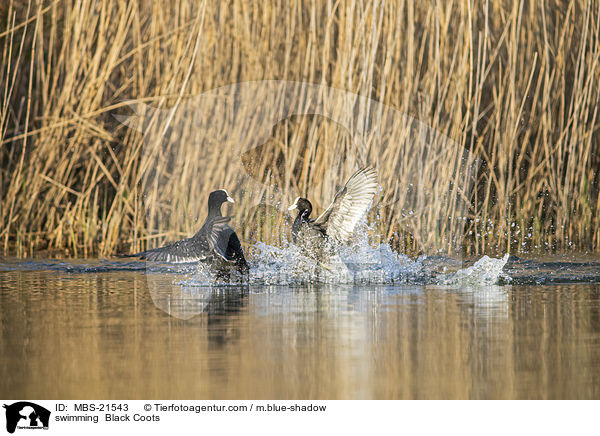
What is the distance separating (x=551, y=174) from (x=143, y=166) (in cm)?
314

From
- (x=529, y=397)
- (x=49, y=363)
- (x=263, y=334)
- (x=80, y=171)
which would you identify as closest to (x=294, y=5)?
(x=80, y=171)

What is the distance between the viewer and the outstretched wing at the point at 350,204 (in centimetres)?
700

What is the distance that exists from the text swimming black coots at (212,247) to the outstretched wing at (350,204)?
0.59 meters

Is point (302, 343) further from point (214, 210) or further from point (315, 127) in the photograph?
A: point (315, 127)

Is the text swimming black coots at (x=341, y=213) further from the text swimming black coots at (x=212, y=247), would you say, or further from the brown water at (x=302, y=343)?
the brown water at (x=302, y=343)

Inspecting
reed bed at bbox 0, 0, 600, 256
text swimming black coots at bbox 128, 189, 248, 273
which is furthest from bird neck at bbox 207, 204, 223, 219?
reed bed at bbox 0, 0, 600, 256

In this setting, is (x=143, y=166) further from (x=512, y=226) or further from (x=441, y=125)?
(x=512, y=226)

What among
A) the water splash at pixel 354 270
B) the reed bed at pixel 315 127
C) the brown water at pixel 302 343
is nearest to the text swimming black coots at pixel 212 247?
the water splash at pixel 354 270

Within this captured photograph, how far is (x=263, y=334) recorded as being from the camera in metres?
4.79
